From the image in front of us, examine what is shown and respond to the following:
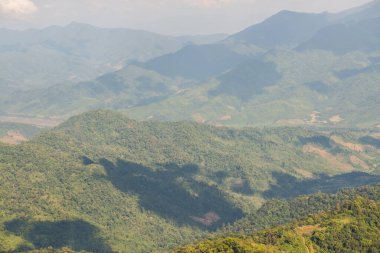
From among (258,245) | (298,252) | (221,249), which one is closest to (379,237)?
(298,252)

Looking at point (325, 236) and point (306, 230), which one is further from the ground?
point (325, 236)

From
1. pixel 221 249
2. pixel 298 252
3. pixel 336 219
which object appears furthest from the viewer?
pixel 336 219

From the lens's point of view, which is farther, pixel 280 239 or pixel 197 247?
pixel 280 239

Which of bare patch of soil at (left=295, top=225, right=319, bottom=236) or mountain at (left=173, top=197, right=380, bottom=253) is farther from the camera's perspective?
bare patch of soil at (left=295, top=225, right=319, bottom=236)

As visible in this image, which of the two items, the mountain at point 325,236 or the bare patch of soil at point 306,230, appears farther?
the bare patch of soil at point 306,230

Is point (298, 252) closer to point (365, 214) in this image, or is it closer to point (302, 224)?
point (302, 224)

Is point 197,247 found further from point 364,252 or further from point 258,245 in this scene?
point 364,252

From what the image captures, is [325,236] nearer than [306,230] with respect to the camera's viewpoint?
Yes

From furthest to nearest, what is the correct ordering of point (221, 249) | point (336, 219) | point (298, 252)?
point (336, 219)
point (298, 252)
point (221, 249)

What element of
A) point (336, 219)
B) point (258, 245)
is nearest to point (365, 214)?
point (336, 219)
